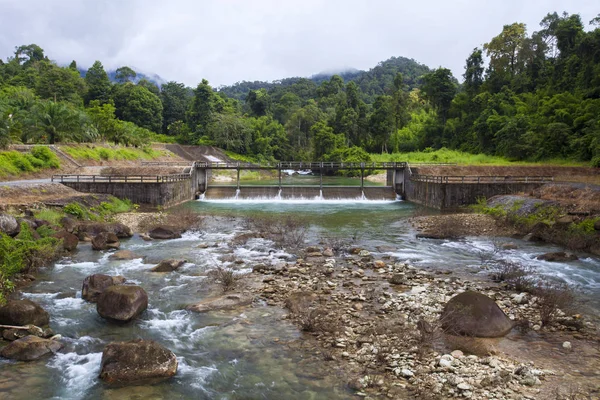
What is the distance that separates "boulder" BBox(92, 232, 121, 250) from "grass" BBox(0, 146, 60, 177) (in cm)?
1966

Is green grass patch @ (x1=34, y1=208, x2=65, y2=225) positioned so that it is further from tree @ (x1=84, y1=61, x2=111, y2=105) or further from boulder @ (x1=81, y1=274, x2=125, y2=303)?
tree @ (x1=84, y1=61, x2=111, y2=105)

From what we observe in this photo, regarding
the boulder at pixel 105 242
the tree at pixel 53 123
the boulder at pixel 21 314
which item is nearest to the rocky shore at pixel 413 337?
the boulder at pixel 21 314

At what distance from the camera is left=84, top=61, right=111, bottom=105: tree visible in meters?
92.5

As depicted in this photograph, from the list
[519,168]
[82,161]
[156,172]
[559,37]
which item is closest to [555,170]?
[519,168]

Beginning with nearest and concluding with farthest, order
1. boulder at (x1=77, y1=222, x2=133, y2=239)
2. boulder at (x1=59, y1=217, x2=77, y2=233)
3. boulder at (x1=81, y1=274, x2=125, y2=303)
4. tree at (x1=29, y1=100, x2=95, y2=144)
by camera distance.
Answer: boulder at (x1=81, y1=274, x2=125, y2=303), boulder at (x1=59, y1=217, x2=77, y2=233), boulder at (x1=77, y1=222, x2=133, y2=239), tree at (x1=29, y1=100, x2=95, y2=144)

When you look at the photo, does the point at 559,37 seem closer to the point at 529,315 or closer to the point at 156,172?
the point at 156,172

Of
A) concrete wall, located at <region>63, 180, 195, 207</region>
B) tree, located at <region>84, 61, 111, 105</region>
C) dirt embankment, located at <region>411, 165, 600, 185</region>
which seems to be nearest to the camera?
concrete wall, located at <region>63, 180, 195, 207</region>

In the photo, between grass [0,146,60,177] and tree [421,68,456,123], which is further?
tree [421,68,456,123]

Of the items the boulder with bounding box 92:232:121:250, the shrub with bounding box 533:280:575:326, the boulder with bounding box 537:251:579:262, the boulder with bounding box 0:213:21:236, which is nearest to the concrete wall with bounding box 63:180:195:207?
the boulder with bounding box 92:232:121:250

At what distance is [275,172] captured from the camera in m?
77.0

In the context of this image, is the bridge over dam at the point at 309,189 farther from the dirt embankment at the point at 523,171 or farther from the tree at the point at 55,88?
the tree at the point at 55,88

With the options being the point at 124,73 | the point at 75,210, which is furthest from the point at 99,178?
the point at 124,73

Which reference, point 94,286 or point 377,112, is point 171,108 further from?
point 94,286

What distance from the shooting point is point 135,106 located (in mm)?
92562
